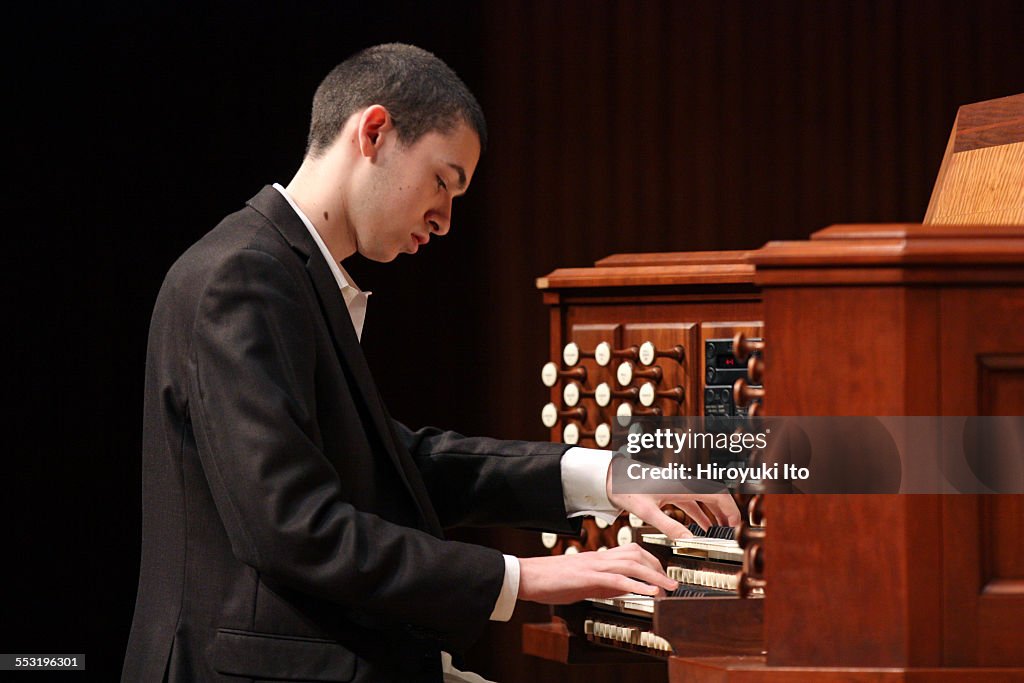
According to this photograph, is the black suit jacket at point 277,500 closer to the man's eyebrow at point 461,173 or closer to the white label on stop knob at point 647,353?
the man's eyebrow at point 461,173

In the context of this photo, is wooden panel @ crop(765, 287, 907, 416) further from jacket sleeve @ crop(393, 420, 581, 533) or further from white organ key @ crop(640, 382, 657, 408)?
white organ key @ crop(640, 382, 657, 408)

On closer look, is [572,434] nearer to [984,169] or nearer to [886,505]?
[984,169]

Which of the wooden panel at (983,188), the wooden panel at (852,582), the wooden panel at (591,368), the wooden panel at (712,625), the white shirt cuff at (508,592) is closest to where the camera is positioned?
the wooden panel at (852,582)

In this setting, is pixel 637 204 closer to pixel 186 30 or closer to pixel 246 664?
pixel 186 30

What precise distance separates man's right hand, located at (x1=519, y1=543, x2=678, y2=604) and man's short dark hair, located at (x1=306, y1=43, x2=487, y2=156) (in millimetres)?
746

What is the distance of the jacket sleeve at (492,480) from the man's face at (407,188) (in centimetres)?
44

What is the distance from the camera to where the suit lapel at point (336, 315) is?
200 cm

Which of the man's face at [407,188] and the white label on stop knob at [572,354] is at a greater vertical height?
the man's face at [407,188]


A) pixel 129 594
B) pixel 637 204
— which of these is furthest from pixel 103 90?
pixel 637 204

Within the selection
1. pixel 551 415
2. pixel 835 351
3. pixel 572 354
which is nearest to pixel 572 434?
pixel 551 415

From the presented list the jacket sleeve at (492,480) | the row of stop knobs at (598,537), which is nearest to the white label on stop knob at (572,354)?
the row of stop knobs at (598,537)

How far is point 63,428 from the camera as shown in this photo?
3855 millimetres

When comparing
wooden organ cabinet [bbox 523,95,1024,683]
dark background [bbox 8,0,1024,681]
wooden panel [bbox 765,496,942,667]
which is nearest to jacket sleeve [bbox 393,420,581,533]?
wooden organ cabinet [bbox 523,95,1024,683]

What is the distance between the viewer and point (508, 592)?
1.92 metres
